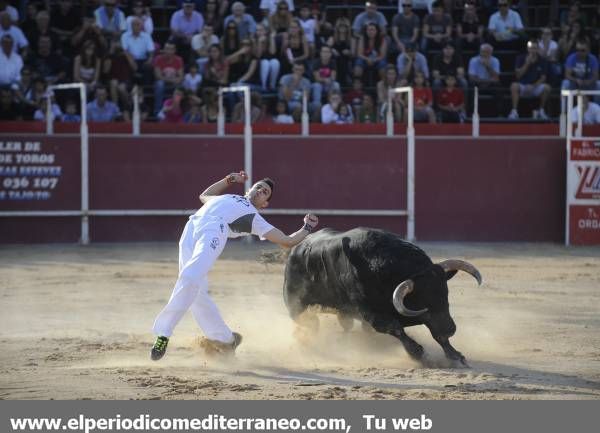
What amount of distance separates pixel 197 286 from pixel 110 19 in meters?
11.9

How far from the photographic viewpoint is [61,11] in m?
19.4

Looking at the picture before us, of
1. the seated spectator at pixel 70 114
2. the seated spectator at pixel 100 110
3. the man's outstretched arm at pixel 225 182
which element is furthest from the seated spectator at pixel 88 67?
the man's outstretched arm at pixel 225 182

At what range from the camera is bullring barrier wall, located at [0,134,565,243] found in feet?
57.7

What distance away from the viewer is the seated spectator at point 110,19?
756 inches

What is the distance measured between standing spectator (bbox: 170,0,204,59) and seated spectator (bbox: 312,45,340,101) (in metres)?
2.16

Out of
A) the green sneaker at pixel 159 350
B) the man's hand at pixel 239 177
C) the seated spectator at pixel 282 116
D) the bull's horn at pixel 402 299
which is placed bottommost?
the green sneaker at pixel 159 350

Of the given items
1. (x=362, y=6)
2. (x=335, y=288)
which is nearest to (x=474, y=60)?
(x=362, y=6)

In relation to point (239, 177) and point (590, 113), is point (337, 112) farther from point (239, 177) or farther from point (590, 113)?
point (239, 177)

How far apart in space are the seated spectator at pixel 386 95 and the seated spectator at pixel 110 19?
4.35 m

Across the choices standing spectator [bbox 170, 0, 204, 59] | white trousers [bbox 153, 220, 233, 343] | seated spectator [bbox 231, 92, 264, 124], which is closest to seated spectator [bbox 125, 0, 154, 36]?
standing spectator [bbox 170, 0, 204, 59]

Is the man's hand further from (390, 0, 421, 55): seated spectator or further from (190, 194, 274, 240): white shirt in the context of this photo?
(390, 0, 421, 55): seated spectator

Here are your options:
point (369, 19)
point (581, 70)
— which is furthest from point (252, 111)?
point (581, 70)

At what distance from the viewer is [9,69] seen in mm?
17984

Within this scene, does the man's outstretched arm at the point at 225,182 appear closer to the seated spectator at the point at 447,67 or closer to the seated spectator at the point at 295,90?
the seated spectator at the point at 295,90
